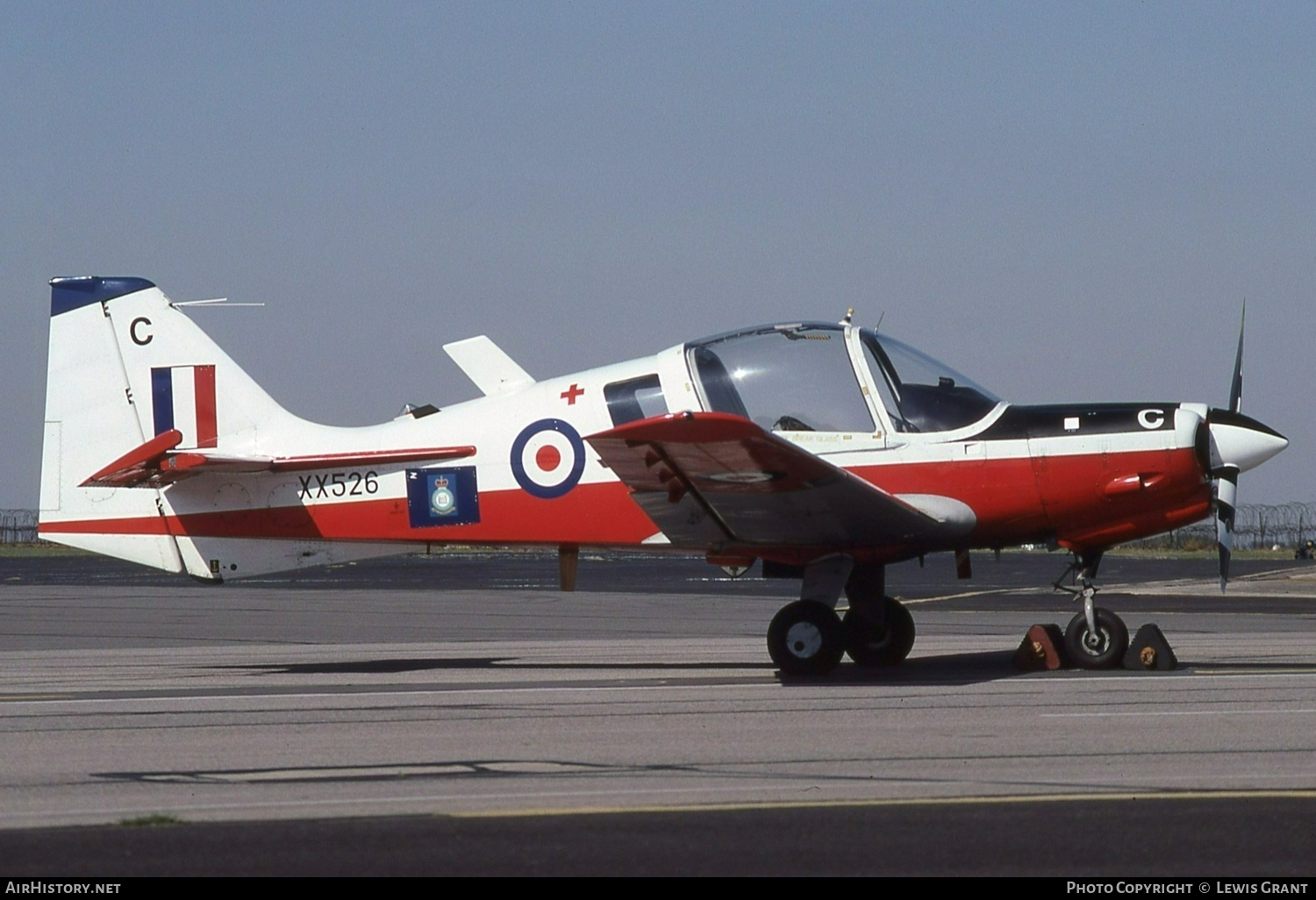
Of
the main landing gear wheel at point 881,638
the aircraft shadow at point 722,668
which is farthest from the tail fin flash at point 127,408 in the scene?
the main landing gear wheel at point 881,638

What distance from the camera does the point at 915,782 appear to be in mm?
7070

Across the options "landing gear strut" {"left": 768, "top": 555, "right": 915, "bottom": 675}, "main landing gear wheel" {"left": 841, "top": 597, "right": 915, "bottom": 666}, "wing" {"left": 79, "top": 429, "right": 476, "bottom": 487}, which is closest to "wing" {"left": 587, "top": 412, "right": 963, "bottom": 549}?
"landing gear strut" {"left": 768, "top": 555, "right": 915, "bottom": 675}

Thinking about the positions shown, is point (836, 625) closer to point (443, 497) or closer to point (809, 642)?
point (809, 642)

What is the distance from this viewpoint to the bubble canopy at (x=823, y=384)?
40.2 feet

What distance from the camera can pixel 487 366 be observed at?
13.7 metres

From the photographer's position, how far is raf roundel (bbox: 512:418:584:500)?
13.0 meters

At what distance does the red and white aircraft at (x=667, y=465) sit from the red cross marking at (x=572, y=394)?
27mm

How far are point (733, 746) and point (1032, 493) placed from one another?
475cm

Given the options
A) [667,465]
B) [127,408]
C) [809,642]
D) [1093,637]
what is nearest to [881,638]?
[809,642]

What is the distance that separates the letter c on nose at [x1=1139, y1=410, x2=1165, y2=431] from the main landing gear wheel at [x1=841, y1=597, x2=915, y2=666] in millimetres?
2556

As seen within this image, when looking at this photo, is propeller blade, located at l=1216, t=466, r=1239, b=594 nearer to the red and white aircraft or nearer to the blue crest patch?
the red and white aircraft

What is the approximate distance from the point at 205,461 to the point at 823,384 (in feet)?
17.9

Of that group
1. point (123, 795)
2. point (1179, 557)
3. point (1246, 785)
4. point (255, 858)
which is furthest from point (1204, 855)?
point (1179, 557)

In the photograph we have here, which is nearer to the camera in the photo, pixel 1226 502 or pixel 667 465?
pixel 667 465
